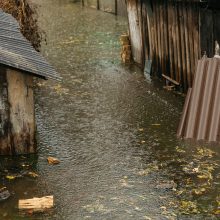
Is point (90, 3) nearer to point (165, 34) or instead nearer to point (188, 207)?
point (165, 34)

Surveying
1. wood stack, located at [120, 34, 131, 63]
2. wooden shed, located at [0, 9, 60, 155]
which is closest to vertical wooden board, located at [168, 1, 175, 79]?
wood stack, located at [120, 34, 131, 63]

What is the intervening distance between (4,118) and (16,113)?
0.84 ft

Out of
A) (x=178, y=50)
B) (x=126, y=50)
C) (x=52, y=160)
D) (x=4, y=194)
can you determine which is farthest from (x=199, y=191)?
(x=126, y=50)

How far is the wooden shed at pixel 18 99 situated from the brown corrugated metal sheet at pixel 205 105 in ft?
9.38

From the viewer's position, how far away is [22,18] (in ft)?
51.6

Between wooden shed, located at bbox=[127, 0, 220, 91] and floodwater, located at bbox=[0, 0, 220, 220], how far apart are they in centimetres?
75

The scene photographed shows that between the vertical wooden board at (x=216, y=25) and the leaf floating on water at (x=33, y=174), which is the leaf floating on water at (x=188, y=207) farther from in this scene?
the vertical wooden board at (x=216, y=25)

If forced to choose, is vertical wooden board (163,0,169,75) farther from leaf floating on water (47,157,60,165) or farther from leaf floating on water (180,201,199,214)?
leaf floating on water (180,201,199,214)

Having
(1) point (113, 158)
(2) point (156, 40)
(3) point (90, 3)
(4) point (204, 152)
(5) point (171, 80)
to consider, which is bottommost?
(1) point (113, 158)

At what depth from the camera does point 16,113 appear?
353 inches

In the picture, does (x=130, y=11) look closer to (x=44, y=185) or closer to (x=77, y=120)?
(x=77, y=120)

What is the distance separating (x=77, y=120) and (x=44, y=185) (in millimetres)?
3324

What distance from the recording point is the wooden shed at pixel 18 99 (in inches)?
338

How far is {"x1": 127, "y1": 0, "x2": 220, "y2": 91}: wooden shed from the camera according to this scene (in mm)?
10836
